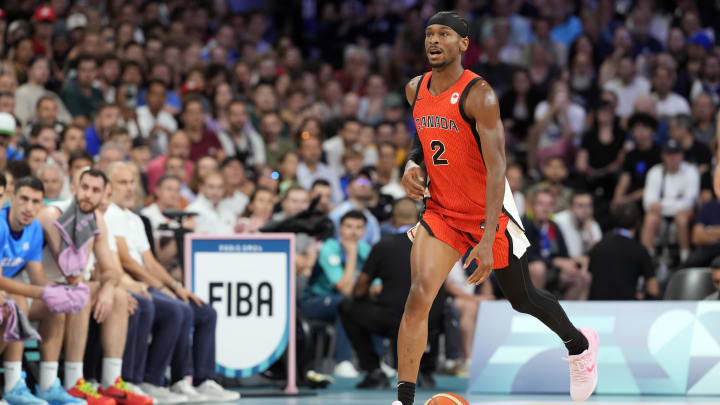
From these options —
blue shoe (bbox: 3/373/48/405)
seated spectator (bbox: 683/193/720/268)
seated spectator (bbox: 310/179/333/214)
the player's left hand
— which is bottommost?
blue shoe (bbox: 3/373/48/405)

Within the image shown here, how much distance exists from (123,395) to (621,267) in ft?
15.8

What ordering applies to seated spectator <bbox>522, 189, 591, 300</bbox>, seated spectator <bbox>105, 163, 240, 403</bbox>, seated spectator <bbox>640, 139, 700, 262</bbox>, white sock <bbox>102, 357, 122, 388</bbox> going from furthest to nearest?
1. seated spectator <bbox>640, 139, 700, 262</bbox>
2. seated spectator <bbox>522, 189, 591, 300</bbox>
3. seated spectator <bbox>105, 163, 240, 403</bbox>
4. white sock <bbox>102, 357, 122, 388</bbox>

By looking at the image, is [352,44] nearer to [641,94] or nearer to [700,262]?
[641,94]

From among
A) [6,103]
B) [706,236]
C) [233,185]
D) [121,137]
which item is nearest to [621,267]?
[706,236]

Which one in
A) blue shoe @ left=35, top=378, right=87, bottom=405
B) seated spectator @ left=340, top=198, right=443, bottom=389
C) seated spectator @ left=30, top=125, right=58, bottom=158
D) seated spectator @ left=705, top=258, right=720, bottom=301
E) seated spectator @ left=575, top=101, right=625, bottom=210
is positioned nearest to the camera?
blue shoe @ left=35, top=378, right=87, bottom=405

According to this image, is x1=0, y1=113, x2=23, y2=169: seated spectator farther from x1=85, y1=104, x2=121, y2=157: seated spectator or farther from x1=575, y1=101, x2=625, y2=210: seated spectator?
x1=575, y1=101, x2=625, y2=210: seated spectator

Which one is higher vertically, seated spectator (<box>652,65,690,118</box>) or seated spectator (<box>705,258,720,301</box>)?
seated spectator (<box>652,65,690,118</box>)

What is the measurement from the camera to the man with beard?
8.00 m

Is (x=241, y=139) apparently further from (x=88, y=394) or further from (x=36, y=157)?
(x=88, y=394)

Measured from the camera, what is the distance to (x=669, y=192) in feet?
43.5

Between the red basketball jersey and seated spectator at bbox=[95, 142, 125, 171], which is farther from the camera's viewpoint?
seated spectator at bbox=[95, 142, 125, 171]

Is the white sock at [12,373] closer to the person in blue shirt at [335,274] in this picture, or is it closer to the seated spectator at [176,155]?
the person in blue shirt at [335,274]

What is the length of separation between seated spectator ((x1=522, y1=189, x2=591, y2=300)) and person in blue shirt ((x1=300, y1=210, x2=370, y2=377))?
6.86ft

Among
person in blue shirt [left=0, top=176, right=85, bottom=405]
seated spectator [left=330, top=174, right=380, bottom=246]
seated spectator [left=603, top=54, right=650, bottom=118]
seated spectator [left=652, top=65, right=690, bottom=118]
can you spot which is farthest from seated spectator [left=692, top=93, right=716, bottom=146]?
person in blue shirt [left=0, top=176, right=85, bottom=405]
